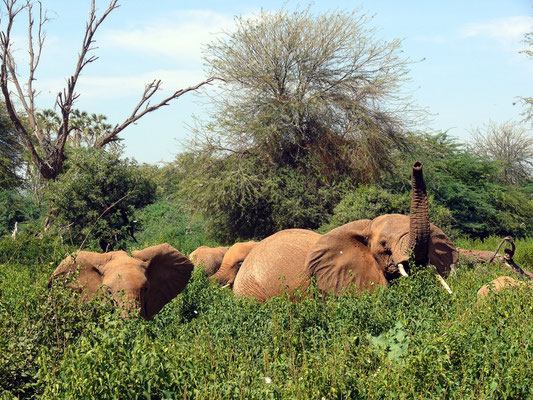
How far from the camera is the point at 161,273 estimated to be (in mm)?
8672

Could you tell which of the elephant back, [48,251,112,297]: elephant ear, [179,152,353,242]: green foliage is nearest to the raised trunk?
the elephant back

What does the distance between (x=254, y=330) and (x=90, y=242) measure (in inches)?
463

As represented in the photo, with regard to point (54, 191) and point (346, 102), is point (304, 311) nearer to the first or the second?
point (54, 191)

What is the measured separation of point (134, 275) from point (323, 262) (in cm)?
303

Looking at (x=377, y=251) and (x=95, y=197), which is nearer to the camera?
(x=377, y=251)

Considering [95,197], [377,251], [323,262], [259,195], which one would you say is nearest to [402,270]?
[377,251]

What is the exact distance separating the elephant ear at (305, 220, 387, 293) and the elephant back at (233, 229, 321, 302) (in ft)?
1.92

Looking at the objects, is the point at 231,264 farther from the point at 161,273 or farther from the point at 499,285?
the point at 499,285

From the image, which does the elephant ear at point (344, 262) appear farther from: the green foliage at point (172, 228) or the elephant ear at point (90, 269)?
the green foliage at point (172, 228)

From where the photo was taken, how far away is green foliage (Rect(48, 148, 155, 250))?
1809 centimetres

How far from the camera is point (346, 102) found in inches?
877

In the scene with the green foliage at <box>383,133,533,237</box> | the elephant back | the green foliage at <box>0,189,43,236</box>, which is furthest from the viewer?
the green foliage at <box>0,189,43,236</box>

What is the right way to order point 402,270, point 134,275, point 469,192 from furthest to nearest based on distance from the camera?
point 469,192 < point 402,270 < point 134,275

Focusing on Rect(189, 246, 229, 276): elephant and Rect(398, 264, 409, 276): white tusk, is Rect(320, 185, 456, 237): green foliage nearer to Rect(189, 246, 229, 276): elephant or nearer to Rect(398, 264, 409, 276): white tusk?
Rect(189, 246, 229, 276): elephant
